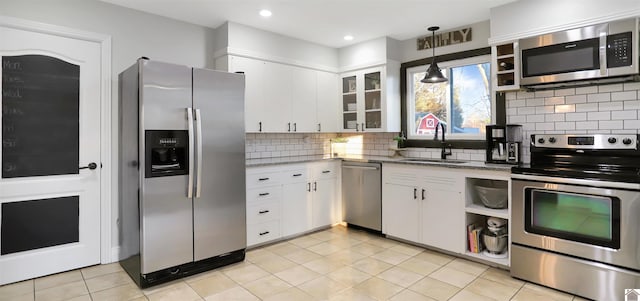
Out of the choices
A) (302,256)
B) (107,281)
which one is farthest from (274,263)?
(107,281)

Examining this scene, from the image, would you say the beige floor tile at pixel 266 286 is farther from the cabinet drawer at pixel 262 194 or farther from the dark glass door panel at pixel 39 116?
the dark glass door panel at pixel 39 116

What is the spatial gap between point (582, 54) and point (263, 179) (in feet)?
10.2

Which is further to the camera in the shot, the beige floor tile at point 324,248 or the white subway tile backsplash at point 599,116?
the beige floor tile at point 324,248

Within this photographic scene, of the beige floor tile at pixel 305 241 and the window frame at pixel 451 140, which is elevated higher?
the window frame at pixel 451 140

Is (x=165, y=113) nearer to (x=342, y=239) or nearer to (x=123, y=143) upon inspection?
(x=123, y=143)

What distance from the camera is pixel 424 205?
3.66 m

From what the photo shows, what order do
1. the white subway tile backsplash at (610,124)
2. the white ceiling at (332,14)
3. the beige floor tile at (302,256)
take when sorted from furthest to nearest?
1. the beige floor tile at (302,256)
2. the white ceiling at (332,14)
3. the white subway tile backsplash at (610,124)

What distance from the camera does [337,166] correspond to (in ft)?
15.1

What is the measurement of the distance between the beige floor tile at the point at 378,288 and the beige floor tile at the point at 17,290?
100 inches

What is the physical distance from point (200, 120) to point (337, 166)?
6.94 ft

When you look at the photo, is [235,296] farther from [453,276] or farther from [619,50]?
[619,50]

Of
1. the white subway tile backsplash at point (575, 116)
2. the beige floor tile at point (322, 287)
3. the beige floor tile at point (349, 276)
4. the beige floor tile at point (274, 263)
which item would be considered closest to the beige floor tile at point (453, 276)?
the beige floor tile at point (349, 276)

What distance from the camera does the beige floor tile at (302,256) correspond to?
11.2 ft

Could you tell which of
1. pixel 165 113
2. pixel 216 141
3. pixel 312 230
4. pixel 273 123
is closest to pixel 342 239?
pixel 312 230
